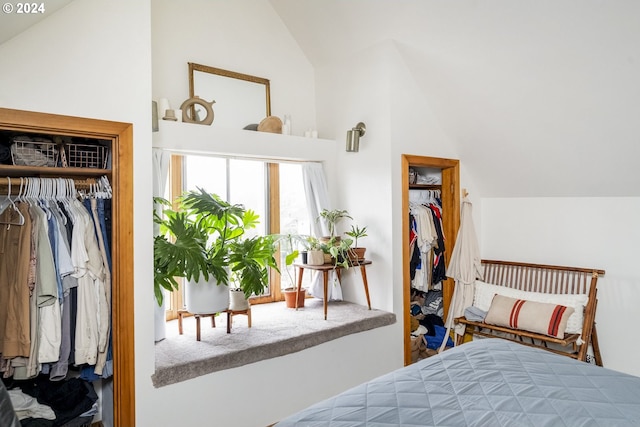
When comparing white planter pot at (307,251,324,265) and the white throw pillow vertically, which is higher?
white planter pot at (307,251,324,265)

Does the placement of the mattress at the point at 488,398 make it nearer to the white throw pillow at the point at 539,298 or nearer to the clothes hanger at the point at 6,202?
the white throw pillow at the point at 539,298

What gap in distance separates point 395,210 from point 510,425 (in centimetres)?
212

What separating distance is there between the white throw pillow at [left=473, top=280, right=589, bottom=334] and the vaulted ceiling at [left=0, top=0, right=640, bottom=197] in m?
0.86

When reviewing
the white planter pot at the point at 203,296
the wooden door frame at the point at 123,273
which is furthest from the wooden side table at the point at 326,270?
the wooden door frame at the point at 123,273

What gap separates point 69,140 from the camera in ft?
8.33

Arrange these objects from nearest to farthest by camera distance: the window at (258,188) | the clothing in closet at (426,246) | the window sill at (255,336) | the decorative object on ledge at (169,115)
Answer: the window sill at (255,336) < the decorative object on ledge at (169,115) < the window at (258,188) < the clothing in closet at (426,246)

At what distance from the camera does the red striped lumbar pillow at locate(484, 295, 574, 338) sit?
3186 millimetres

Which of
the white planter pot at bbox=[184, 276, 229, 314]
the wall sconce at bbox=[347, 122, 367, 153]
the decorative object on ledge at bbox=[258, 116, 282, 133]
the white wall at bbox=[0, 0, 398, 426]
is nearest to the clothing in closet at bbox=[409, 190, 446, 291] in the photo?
the white wall at bbox=[0, 0, 398, 426]

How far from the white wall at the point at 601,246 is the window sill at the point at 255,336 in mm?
1524

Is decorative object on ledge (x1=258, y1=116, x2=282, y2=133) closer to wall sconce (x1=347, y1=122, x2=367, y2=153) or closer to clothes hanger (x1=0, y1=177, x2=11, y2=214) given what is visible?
wall sconce (x1=347, y1=122, x2=367, y2=153)

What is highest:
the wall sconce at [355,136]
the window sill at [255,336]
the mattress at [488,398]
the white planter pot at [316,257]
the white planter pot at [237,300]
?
the wall sconce at [355,136]

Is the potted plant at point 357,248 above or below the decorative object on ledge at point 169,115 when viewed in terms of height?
below

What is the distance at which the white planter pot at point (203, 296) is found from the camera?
2.77 metres

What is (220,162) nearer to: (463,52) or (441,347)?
(463,52)
